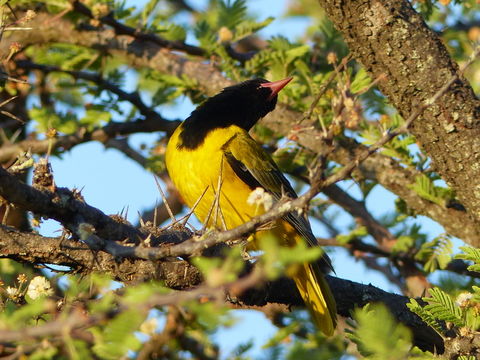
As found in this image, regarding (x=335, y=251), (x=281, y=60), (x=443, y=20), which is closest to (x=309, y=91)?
(x=281, y=60)

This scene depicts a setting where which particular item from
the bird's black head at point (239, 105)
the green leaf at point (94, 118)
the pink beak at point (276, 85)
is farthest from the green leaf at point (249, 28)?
the green leaf at point (94, 118)

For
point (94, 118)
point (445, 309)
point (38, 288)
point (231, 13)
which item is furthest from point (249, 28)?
point (38, 288)

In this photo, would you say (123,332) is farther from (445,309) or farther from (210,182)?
(210,182)

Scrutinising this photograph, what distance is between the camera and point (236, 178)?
4.50 m

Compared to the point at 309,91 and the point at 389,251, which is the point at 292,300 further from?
the point at 309,91

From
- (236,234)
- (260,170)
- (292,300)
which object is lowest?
(236,234)

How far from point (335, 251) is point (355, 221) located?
0.85ft

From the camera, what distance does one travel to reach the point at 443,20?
6.01 meters

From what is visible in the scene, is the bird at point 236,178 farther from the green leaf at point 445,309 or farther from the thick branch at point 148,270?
the green leaf at point 445,309

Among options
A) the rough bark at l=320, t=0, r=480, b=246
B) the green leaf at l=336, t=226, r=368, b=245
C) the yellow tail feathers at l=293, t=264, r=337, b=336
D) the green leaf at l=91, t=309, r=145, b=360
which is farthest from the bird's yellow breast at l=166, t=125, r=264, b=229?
the green leaf at l=91, t=309, r=145, b=360

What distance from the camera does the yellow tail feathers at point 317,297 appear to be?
406 centimetres

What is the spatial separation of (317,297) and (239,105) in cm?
157

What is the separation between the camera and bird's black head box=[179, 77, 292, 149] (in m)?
4.91

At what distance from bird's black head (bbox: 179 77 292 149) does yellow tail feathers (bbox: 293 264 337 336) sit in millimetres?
1185
